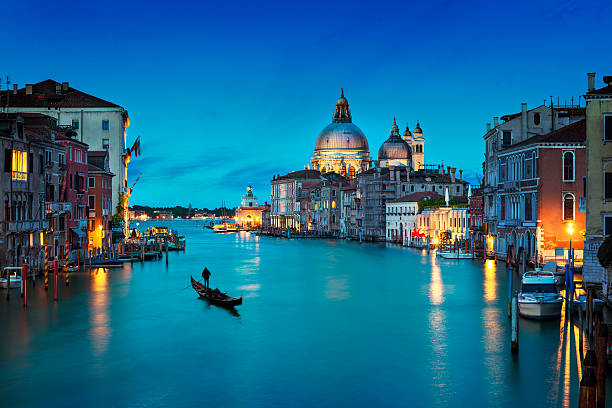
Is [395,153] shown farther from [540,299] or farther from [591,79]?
[540,299]

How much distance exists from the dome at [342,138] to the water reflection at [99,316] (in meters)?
97.2

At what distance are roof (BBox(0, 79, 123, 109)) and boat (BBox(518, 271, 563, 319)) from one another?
3394cm

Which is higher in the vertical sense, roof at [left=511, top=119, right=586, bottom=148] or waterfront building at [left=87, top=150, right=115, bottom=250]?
roof at [left=511, top=119, right=586, bottom=148]

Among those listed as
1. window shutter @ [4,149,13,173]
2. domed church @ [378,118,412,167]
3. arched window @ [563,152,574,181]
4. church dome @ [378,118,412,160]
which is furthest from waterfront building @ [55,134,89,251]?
church dome @ [378,118,412,160]

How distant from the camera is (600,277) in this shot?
23.2 meters

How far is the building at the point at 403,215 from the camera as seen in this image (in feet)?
230

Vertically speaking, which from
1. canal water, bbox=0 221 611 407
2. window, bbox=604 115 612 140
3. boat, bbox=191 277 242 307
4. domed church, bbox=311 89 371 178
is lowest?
canal water, bbox=0 221 611 407

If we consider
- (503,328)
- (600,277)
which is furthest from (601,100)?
(503,328)

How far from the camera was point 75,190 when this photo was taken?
37.0 meters

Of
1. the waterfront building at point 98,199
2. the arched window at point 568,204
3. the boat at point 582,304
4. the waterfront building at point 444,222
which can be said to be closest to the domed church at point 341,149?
the waterfront building at point 444,222

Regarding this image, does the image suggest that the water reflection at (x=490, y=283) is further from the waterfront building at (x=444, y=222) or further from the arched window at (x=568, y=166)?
the waterfront building at (x=444, y=222)

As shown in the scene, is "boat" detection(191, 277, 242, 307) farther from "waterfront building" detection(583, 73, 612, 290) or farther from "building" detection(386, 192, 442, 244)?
"building" detection(386, 192, 442, 244)

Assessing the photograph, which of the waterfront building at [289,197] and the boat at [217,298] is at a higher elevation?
the waterfront building at [289,197]

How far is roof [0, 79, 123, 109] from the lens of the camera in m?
48.9
